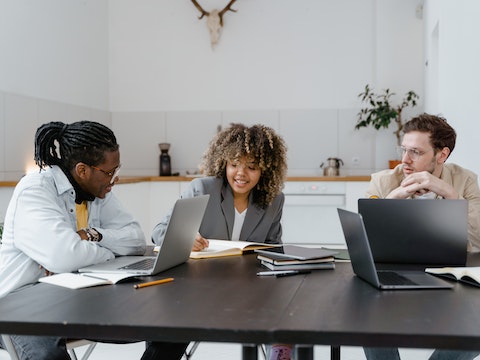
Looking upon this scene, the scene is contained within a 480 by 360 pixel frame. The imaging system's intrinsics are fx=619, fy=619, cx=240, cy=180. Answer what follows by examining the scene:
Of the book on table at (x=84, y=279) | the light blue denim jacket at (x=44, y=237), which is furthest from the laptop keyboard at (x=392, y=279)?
the light blue denim jacket at (x=44, y=237)

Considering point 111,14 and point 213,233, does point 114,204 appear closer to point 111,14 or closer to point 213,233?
point 213,233

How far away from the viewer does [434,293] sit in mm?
1503

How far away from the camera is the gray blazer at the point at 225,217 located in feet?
8.69

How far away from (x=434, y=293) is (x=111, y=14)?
5.37 metres

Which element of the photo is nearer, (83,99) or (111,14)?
(83,99)

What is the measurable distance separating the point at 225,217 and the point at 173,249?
0.84 meters

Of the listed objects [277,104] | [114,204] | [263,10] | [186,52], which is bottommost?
[114,204]

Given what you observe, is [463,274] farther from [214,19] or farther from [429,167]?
[214,19]

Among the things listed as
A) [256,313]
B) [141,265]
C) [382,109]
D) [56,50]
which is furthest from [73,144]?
[382,109]

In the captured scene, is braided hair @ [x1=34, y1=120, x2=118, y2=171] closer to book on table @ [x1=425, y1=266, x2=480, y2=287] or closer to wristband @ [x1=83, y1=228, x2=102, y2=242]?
wristband @ [x1=83, y1=228, x2=102, y2=242]

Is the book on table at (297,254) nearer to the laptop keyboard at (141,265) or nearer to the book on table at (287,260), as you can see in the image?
the book on table at (287,260)

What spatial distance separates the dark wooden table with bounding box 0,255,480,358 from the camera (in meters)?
1.16

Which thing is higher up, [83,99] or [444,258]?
[83,99]

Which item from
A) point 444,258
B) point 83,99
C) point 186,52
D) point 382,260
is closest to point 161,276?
point 382,260
